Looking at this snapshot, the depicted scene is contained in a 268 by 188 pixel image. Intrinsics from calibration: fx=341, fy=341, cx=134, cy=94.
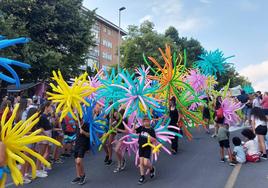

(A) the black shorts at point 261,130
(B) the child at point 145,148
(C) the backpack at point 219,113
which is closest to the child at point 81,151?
(B) the child at point 145,148

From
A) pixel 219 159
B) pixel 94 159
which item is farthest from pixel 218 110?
pixel 94 159

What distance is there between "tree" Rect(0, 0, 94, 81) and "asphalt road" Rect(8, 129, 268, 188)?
1235 cm

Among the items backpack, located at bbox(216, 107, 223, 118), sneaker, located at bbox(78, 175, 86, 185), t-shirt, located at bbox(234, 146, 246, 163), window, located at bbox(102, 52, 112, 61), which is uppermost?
window, located at bbox(102, 52, 112, 61)

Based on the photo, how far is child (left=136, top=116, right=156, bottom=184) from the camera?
7.57 metres

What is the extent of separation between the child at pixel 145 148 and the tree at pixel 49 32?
13.4 m

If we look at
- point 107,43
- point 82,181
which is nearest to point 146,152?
point 82,181

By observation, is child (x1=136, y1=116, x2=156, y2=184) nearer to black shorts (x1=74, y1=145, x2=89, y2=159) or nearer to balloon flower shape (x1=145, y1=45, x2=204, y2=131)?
black shorts (x1=74, y1=145, x2=89, y2=159)

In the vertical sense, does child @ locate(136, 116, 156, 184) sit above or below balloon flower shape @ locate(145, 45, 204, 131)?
below

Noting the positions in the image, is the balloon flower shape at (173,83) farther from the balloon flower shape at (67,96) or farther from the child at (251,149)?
the balloon flower shape at (67,96)

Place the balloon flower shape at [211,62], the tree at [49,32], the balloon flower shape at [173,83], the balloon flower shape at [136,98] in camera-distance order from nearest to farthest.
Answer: the balloon flower shape at [136,98] → the balloon flower shape at [173,83] → the balloon flower shape at [211,62] → the tree at [49,32]

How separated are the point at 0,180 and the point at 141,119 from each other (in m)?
5.16

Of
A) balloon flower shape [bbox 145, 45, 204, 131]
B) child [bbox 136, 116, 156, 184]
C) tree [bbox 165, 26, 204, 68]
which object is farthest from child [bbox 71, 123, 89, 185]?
tree [bbox 165, 26, 204, 68]

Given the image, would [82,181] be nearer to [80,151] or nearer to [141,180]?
[80,151]

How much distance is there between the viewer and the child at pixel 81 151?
740 centimetres
